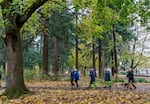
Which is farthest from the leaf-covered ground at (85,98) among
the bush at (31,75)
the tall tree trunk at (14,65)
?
the bush at (31,75)

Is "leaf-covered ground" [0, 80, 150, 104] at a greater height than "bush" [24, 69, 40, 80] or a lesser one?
lesser

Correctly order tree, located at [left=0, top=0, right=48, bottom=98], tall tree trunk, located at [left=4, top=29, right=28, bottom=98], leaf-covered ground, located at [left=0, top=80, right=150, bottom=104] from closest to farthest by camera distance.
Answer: leaf-covered ground, located at [left=0, top=80, right=150, bottom=104], tree, located at [left=0, top=0, right=48, bottom=98], tall tree trunk, located at [left=4, top=29, right=28, bottom=98]

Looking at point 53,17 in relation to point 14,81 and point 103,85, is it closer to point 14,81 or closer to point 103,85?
point 103,85

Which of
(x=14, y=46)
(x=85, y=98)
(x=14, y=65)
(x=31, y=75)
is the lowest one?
(x=85, y=98)

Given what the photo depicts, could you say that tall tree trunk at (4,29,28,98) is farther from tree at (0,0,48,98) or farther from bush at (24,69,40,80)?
bush at (24,69,40,80)

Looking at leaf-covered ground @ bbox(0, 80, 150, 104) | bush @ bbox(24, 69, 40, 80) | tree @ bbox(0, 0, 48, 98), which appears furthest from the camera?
bush @ bbox(24, 69, 40, 80)

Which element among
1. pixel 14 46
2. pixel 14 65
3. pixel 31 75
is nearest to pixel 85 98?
pixel 14 65

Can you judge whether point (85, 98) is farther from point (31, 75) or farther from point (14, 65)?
point (31, 75)

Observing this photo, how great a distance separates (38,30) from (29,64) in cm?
1670

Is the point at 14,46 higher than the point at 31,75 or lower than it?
higher

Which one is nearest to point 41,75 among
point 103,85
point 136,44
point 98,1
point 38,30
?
point 38,30

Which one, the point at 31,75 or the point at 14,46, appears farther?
the point at 31,75

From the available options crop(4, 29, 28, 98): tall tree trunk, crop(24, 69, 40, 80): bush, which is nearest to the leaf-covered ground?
crop(4, 29, 28, 98): tall tree trunk

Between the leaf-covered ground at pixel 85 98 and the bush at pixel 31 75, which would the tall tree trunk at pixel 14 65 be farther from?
the bush at pixel 31 75
